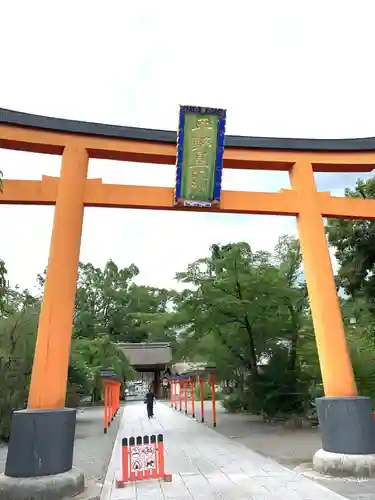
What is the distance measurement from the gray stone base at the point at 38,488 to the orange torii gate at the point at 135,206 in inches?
4.9

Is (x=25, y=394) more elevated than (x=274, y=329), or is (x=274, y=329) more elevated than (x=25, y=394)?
(x=274, y=329)

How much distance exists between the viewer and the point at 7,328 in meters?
13.7

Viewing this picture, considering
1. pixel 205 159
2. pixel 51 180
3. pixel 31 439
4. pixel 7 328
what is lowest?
pixel 31 439

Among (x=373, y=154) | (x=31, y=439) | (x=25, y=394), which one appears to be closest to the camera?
(x=31, y=439)

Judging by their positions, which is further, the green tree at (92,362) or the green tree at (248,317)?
the green tree at (92,362)

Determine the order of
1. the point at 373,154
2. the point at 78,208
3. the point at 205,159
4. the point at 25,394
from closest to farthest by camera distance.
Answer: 1. the point at 78,208
2. the point at 205,159
3. the point at 373,154
4. the point at 25,394

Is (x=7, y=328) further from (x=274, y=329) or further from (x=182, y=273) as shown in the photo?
(x=274, y=329)

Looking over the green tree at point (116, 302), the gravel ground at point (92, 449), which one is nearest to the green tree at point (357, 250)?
the gravel ground at point (92, 449)

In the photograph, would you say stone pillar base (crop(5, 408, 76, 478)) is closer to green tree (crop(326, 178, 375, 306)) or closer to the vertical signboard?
the vertical signboard

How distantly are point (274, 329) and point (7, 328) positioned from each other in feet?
32.8

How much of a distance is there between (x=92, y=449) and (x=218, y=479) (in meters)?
5.69

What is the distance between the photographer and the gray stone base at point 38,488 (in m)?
6.42

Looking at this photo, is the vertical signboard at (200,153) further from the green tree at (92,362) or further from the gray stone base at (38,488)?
the green tree at (92,362)

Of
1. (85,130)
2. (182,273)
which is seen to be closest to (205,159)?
(85,130)
